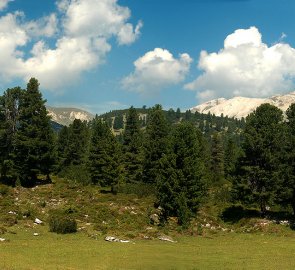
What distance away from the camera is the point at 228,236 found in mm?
43406

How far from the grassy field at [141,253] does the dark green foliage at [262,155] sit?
7695 mm

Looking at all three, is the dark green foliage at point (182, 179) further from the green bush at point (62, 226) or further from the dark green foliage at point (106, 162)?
the dark green foliage at point (106, 162)

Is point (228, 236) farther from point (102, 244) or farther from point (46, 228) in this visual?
point (46, 228)

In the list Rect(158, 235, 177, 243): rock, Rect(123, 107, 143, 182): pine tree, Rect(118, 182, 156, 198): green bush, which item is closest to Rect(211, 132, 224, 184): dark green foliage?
Rect(123, 107, 143, 182): pine tree

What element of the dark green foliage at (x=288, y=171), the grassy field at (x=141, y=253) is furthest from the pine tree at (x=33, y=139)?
the dark green foliage at (x=288, y=171)

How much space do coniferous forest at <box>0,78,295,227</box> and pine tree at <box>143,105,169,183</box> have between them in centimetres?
17

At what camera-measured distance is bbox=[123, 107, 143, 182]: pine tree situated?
7888 cm

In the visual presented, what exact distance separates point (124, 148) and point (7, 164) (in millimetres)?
26078

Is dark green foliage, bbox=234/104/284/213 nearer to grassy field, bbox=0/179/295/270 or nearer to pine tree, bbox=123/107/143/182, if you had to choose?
grassy field, bbox=0/179/295/270

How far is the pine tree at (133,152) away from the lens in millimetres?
78875

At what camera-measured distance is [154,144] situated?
6906 centimetres

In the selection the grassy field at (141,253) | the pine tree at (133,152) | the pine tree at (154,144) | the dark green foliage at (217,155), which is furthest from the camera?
the dark green foliage at (217,155)

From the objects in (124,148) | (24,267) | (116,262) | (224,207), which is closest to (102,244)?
(116,262)

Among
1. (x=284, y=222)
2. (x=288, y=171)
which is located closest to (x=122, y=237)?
(x=284, y=222)
